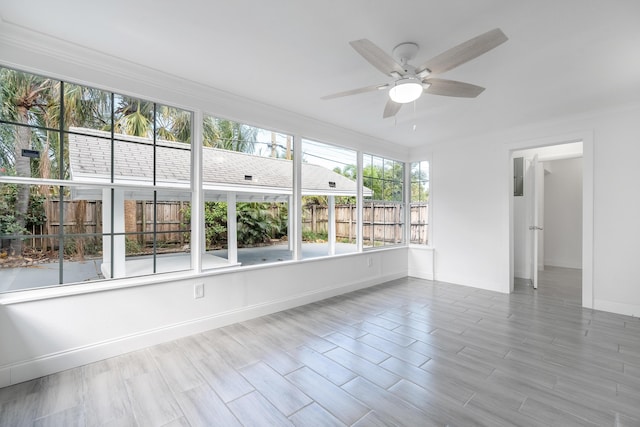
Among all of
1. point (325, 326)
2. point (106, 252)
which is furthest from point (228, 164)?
point (325, 326)

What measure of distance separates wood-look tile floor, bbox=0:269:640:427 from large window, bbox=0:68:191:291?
0.90m

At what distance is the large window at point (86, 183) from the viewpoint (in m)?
2.25

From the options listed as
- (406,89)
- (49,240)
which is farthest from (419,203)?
(49,240)

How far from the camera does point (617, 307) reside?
11.7ft

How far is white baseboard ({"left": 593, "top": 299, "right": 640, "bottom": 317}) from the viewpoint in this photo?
3.44 metres

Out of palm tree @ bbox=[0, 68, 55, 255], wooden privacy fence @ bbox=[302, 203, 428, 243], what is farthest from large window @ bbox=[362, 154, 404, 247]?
palm tree @ bbox=[0, 68, 55, 255]

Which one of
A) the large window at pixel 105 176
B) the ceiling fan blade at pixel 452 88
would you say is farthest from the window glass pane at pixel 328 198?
the ceiling fan blade at pixel 452 88

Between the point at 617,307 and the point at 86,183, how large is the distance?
597 cm

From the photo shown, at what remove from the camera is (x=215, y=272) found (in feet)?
10.2

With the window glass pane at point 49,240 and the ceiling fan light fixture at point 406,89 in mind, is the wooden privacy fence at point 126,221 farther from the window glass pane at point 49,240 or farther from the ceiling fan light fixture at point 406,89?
the ceiling fan light fixture at point 406,89

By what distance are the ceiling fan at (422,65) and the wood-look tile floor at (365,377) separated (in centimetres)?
223

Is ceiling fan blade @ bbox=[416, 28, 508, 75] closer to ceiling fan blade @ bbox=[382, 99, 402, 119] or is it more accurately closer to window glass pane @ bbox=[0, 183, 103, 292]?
ceiling fan blade @ bbox=[382, 99, 402, 119]

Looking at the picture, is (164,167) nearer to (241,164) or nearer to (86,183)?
(86,183)

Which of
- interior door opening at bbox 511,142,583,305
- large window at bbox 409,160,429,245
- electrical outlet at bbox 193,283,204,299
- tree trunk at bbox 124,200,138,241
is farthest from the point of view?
large window at bbox 409,160,429,245
